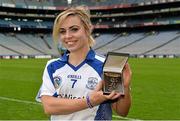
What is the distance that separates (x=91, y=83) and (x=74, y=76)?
157 mm

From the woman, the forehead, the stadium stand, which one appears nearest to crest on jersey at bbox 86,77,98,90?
the woman

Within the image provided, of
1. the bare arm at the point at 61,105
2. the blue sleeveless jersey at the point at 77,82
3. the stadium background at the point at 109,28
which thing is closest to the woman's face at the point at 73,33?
the blue sleeveless jersey at the point at 77,82

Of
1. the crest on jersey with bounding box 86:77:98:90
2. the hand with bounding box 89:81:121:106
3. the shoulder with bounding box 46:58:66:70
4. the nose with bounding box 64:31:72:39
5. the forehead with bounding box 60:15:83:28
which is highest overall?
the forehead with bounding box 60:15:83:28

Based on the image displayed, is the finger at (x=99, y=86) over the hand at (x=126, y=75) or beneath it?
beneath

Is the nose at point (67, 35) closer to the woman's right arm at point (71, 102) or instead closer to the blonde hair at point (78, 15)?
the blonde hair at point (78, 15)

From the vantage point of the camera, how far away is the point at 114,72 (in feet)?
8.70

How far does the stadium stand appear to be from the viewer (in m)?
70.8

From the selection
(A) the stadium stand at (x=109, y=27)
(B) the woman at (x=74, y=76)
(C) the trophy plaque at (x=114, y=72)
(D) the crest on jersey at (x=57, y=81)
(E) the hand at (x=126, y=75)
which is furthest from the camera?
(A) the stadium stand at (x=109, y=27)

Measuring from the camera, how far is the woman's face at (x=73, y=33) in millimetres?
3029

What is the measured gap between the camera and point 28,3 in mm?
86250

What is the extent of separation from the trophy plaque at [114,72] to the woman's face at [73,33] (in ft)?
1.44

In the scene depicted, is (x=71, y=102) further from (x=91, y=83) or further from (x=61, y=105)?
(x=91, y=83)

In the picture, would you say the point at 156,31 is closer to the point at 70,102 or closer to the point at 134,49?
the point at 134,49

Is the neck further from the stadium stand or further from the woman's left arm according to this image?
the stadium stand
